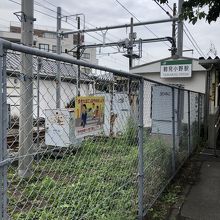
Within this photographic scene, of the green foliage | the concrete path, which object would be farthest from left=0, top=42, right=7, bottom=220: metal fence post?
the concrete path

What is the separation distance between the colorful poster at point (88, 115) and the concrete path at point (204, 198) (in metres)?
2.62

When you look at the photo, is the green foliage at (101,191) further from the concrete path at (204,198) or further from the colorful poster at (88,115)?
the concrete path at (204,198)

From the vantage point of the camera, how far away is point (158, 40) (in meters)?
18.9

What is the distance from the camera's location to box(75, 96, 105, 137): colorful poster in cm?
274

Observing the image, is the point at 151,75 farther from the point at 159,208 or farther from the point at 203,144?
the point at 159,208

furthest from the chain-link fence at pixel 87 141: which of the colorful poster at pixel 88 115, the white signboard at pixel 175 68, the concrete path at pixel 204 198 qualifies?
the white signboard at pixel 175 68

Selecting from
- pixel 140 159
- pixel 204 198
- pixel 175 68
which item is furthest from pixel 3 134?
pixel 175 68

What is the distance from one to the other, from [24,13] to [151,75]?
972 centimetres

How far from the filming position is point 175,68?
47.2 feet

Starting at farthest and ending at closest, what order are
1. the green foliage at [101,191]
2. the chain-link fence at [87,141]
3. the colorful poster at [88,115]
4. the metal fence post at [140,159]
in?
the metal fence post at [140,159]
the green foliage at [101,191]
the chain-link fence at [87,141]
the colorful poster at [88,115]

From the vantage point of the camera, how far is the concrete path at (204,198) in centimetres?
508

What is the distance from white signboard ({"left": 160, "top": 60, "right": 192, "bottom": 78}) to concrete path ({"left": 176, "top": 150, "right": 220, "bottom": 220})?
252 inches

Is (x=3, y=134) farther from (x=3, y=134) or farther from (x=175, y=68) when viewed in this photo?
(x=175, y=68)

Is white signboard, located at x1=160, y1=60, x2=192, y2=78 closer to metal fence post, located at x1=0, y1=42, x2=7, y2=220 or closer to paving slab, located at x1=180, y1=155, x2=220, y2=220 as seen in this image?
paving slab, located at x1=180, y1=155, x2=220, y2=220
